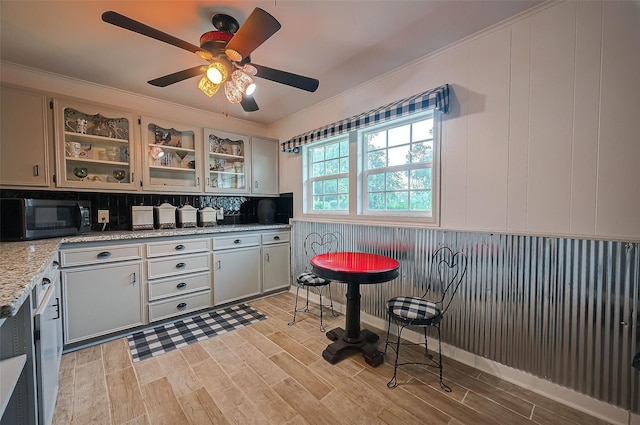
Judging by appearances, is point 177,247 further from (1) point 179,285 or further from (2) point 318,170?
(2) point 318,170

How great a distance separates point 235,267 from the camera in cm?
306

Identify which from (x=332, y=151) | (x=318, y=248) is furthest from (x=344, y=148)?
(x=318, y=248)

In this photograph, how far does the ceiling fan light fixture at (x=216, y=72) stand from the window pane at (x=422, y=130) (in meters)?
1.67

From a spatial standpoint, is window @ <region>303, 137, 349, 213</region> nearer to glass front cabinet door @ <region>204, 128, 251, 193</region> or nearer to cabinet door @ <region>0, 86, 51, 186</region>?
glass front cabinet door @ <region>204, 128, 251, 193</region>

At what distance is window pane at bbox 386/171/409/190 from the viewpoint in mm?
2451

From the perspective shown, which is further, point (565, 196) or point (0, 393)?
point (565, 196)

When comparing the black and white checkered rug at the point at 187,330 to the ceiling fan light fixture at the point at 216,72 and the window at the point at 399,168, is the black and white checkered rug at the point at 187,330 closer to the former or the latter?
the window at the point at 399,168

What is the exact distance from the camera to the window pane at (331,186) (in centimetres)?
314

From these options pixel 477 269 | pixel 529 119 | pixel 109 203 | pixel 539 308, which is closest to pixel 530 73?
pixel 529 119

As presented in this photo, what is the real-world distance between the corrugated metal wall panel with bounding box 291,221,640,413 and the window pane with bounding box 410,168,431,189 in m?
0.43

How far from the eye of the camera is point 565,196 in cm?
158

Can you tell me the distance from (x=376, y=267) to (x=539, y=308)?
107 centimetres

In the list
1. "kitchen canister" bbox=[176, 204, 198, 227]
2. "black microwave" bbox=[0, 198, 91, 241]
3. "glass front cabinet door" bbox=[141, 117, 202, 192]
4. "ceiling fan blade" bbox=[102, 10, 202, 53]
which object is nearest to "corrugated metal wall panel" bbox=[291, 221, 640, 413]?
"ceiling fan blade" bbox=[102, 10, 202, 53]

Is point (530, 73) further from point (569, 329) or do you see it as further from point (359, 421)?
point (359, 421)
